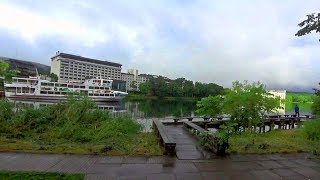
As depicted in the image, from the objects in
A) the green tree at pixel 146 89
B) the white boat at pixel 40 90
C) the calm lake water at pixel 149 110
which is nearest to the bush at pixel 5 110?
the calm lake water at pixel 149 110

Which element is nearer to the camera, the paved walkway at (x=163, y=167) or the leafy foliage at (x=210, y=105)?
the paved walkway at (x=163, y=167)

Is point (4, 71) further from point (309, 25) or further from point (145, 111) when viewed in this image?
point (145, 111)

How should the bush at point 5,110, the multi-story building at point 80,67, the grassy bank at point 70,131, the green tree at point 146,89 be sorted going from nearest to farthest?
the grassy bank at point 70,131 → the bush at point 5,110 → the green tree at point 146,89 → the multi-story building at point 80,67

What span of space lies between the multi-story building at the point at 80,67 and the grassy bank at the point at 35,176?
150m

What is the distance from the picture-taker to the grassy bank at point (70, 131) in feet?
32.3

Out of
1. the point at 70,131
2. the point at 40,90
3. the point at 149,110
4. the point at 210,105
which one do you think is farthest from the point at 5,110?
the point at 40,90

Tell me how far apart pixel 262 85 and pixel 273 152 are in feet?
20.4

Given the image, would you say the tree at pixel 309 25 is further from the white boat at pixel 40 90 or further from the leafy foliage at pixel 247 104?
the white boat at pixel 40 90

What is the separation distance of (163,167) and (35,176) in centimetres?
300

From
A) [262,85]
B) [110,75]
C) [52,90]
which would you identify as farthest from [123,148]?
[110,75]

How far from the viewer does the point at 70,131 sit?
1197 cm

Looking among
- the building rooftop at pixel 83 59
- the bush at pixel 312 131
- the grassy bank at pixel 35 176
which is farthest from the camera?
the building rooftop at pixel 83 59

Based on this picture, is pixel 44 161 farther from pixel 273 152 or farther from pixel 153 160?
pixel 273 152

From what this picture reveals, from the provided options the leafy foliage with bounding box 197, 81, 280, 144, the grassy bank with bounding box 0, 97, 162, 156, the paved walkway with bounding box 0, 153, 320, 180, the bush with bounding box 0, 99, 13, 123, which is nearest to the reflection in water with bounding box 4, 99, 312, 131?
the bush with bounding box 0, 99, 13, 123
